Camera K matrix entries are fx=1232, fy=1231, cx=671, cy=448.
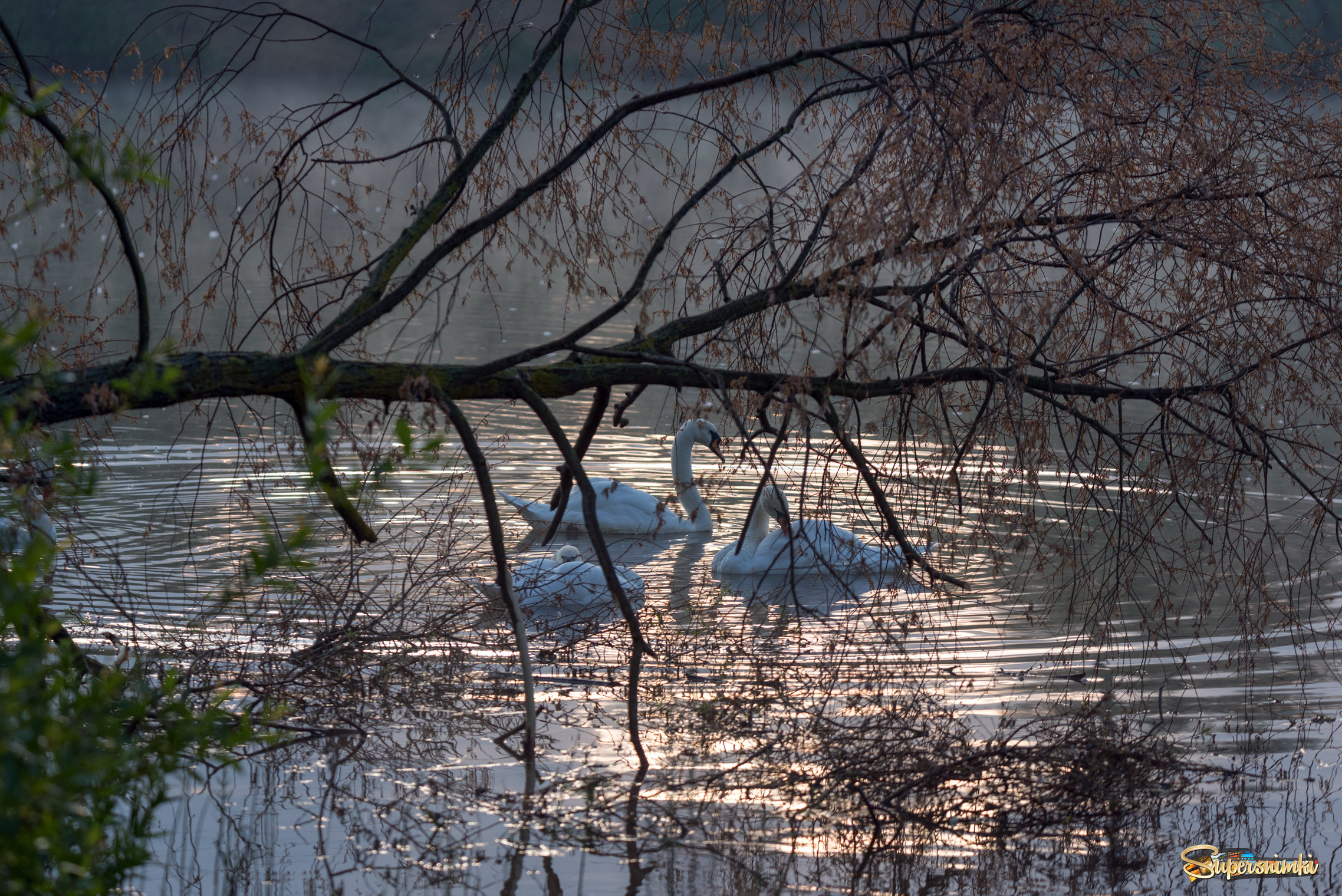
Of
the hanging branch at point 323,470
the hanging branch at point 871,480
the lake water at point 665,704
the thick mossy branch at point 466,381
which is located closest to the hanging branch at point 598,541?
the thick mossy branch at point 466,381

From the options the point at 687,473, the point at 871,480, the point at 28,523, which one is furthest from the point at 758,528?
the point at 28,523

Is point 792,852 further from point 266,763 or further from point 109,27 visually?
point 109,27

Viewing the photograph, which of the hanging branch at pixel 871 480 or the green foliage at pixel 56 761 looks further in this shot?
the hanging branch at pixel 871 480

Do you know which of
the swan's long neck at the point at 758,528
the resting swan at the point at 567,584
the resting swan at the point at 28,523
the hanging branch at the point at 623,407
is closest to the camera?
the resting swan at the point at 28,523

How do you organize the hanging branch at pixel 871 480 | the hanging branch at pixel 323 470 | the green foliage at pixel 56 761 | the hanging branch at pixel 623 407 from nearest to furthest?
the green foliage at pixel 56 761
the hanging branch at pixel 323 470
the hanging branch at pixel 871 480
the hanging branch at pixel 623 407

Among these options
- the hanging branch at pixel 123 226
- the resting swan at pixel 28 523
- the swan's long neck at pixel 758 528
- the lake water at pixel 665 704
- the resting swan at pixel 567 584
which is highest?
the hanging branch at pixel 123 226

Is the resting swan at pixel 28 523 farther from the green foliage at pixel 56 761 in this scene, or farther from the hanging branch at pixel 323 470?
the green foliage at pixel 56 761

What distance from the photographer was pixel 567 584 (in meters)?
6.96

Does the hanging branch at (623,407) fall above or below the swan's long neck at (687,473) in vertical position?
above

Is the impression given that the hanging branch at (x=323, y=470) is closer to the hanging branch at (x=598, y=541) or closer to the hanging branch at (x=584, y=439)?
the hanging branch at (x=598, y=541)

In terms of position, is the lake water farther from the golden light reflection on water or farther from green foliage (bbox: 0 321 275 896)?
green foliage (bbox: 0 321 275 896)

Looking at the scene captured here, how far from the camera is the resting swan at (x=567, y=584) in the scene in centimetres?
707

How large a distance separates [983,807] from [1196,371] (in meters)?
1.71

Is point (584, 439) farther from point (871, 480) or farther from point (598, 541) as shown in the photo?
point (871, 480)
